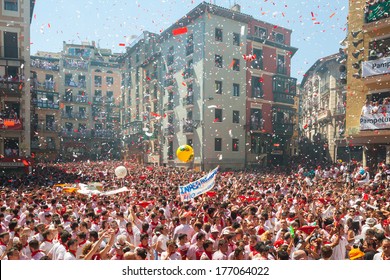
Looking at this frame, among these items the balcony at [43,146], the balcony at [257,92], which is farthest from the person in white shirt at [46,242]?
the balcony at [43,146]

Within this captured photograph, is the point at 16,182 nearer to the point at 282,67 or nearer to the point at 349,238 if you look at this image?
the point at 349,238

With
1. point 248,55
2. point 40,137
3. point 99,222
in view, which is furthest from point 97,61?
point 99,222

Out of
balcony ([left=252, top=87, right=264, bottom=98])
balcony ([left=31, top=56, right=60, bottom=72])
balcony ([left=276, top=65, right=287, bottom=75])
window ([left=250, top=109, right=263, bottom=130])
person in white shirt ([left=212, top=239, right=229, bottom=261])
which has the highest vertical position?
balcony ([left=31, top=56, right=60, bottom=72])

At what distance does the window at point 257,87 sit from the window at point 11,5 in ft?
62.8

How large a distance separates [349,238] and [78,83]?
49.8m

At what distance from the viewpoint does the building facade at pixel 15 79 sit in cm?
2186

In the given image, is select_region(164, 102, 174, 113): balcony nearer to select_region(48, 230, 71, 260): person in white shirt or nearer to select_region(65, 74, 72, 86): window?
select_region(65, 74, 72, 86): window

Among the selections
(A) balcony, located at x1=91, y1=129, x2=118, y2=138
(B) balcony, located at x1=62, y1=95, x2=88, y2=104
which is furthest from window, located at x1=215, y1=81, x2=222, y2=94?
(B) balcony, located at x1=62, y1=95, x2=88, y2=104

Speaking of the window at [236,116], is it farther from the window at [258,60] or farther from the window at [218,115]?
the window at [258,60]

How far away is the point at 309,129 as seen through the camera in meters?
32.5

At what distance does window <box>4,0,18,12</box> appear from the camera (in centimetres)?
2147

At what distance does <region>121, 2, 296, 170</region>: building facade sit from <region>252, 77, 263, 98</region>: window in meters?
0.09

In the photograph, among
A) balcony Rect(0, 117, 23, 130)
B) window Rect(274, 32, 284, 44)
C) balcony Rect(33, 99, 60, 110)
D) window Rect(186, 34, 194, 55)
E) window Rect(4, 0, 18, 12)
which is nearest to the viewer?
window Rect(4, 0, 18, 12)

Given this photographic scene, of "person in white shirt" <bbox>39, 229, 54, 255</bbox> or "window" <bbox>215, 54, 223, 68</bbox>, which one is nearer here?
"person in white shirt" <bbox>39, 229, 54, 255</bbox>
